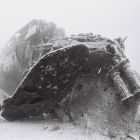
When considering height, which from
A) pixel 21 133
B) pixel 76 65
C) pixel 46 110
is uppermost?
pixel 76 65

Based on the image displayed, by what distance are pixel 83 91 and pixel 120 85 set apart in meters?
0.84

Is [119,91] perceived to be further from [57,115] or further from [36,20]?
[36,20]

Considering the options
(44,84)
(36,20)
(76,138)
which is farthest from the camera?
(36,20)

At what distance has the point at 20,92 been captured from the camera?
5297 mm

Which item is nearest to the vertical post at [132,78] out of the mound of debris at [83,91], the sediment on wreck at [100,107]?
the mound of debris at [83,91]

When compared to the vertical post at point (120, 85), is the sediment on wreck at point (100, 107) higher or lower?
lower

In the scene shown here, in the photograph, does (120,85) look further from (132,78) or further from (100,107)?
(100,107)

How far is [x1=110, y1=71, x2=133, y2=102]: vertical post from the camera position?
524 cm

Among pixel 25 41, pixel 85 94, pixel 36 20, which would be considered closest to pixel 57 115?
pixel 85 94

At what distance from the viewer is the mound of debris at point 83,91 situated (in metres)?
5.00

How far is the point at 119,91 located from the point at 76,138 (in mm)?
1307

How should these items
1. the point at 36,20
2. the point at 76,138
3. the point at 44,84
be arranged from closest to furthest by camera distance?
the point at 76,138 → the point at 44,84 → the point at 36,20

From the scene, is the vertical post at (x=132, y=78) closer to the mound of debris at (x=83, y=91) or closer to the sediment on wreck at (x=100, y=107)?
the mound of debris at (x=83, y=91)

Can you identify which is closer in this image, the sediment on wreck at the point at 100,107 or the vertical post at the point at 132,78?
the sediment on wreck at the point at 100,107
